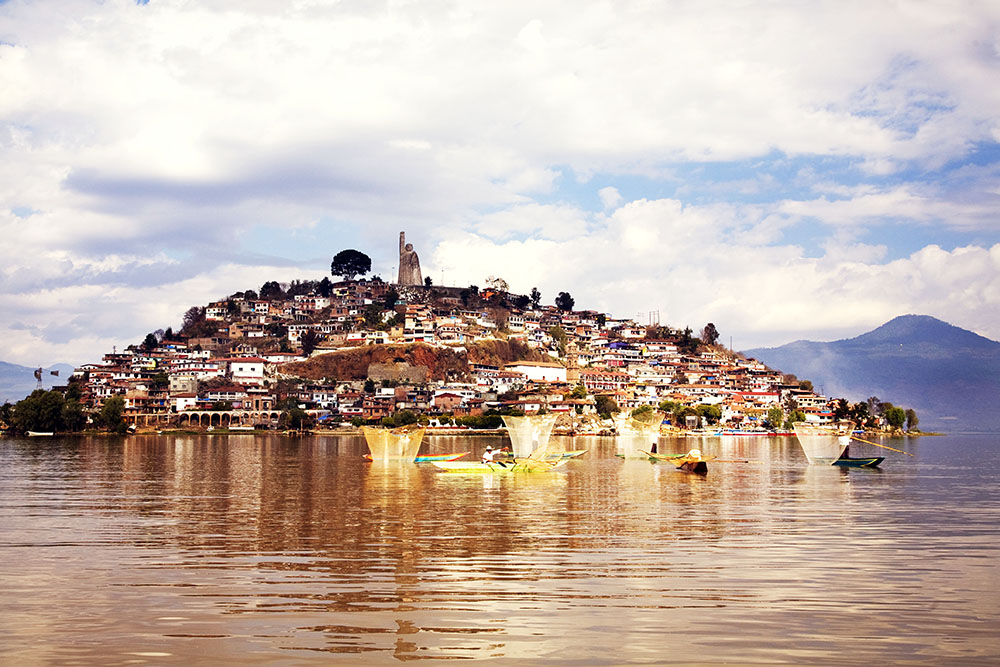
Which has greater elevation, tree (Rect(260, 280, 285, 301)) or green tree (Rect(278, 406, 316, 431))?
tree (Rect(260, 280, 285, 301))

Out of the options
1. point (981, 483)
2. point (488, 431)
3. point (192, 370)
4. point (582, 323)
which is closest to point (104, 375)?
point (192, 370)

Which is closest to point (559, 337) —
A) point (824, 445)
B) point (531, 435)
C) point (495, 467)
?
point (824, 445)

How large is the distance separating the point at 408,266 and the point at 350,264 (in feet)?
37.2

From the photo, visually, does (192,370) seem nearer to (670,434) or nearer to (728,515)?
(670,434)

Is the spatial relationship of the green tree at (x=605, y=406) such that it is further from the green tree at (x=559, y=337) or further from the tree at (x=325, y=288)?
the tree at (x=325, y=288)

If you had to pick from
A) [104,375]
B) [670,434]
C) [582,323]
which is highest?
[582,323]

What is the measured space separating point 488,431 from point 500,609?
99.8 m

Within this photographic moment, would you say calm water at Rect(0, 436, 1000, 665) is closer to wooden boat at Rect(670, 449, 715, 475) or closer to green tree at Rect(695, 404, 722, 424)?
wooden boat at Rect(670, 449, 715, 475)

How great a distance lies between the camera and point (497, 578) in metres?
14.0

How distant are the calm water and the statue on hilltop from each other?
15092 centimetres

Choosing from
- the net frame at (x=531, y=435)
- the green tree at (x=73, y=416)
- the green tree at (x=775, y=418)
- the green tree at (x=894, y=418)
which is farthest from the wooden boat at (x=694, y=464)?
the green tree at (x=894, y=418)

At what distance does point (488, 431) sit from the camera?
365 feet

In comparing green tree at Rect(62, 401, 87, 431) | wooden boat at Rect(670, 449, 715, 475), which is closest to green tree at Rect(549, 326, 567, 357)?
Result: green tree at Rect(62, 401, 87, 431)

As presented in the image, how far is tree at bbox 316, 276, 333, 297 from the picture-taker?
Answer: 6821 inches
